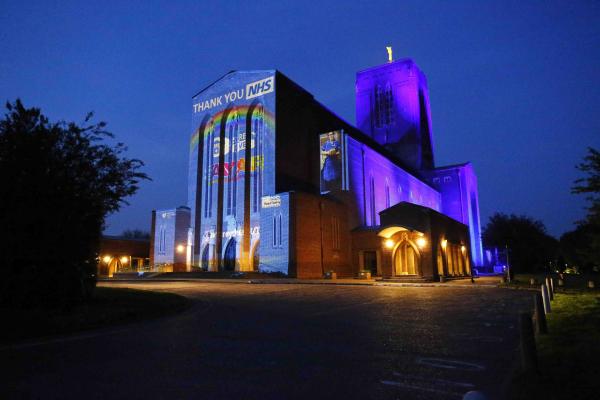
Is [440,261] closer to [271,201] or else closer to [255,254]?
[271,201]

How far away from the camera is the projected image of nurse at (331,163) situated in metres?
46.5

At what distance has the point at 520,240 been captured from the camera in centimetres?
5550

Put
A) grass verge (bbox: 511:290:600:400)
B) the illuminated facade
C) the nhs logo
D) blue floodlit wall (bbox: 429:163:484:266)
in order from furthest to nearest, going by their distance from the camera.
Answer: blue floodlit wall (bbox: 429:163:484:266)
the nhs logo
the illuminated facade
grass verge (bbox: 511:290:600:400)

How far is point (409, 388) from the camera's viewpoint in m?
4.71

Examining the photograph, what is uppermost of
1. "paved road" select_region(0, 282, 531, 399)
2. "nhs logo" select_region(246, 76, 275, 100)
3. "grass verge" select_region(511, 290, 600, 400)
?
"nhs logo" select_region(246, 76, 275, 100)

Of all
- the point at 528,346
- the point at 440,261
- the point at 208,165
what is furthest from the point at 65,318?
the point at 208,165

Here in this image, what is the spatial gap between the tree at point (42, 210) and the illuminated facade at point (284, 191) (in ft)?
83.6

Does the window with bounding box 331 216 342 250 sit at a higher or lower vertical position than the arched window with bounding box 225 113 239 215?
lower

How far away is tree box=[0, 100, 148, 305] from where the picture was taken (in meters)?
10.7

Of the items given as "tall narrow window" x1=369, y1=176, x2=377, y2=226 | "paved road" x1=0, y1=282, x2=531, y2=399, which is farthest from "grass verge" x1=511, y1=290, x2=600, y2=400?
"tall narrow window" x1=369, y1=176, x2=377, y2=226

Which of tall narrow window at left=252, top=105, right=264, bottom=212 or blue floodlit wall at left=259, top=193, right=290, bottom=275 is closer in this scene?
blue floodlit wall at left=259, top=193, right=290, bottom=275

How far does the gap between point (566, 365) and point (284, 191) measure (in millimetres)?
40096

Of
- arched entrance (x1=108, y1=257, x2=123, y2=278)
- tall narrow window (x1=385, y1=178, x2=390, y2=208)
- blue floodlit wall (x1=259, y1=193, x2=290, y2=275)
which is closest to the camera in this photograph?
blue floodlit wall (x1=259, y1=193, x2=290, y2=275)

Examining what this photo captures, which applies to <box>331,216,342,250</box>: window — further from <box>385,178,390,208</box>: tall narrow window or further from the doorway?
<box>385,178,390,208</box>: tall narrow window
